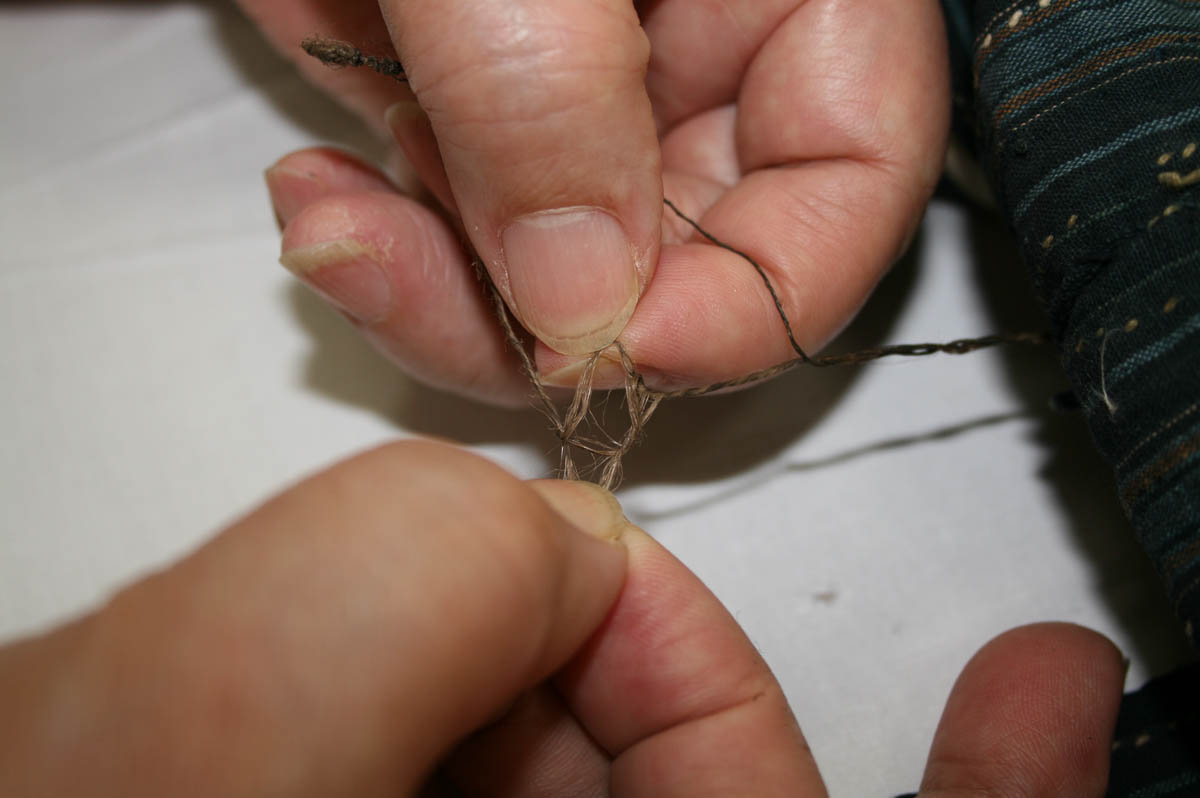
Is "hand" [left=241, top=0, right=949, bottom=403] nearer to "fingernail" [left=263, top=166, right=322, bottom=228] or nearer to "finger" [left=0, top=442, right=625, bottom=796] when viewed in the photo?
"fingernail" [left=263, top=166, right=322, bottom=228]

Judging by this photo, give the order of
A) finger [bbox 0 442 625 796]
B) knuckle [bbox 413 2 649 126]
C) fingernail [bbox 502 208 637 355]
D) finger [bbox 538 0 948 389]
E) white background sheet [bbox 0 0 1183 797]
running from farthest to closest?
white background sheet [bbox 0 0 1183 797] < finger [bbox 538 0 948 389] < fingernail [bbox 502 208 637 355] < knuckle [bbox 413 2 649 126] < finger [bbox 0 442 625 796]

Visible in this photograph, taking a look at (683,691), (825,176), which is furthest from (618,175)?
(683,691)

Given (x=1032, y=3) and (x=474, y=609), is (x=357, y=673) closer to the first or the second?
(x=474, y=609)

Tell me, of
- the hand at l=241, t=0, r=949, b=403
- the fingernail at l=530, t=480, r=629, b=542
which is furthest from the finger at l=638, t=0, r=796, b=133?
the fingernail at l=530, t=480, r=629, b=542

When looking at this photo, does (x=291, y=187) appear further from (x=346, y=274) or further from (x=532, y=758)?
(x=532, y=758)

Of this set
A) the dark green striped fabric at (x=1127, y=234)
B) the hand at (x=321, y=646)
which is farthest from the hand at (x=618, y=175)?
the hand at (x=321, y=646)

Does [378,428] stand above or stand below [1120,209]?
below
